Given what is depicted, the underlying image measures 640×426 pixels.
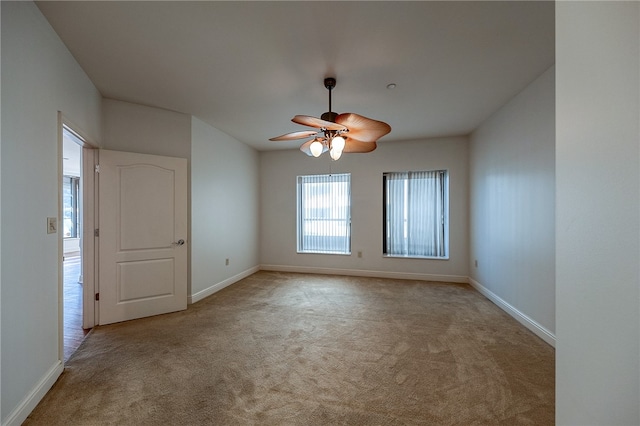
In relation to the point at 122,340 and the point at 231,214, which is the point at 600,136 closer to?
the point at 122,340

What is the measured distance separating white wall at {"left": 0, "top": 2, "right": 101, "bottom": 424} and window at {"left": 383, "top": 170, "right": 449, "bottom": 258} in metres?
4.76

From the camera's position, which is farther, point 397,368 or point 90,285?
point 90,285

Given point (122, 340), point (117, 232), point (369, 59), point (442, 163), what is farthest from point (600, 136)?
point (442, 163)

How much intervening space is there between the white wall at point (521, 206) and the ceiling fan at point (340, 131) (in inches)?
68.6

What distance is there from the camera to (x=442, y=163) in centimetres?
501

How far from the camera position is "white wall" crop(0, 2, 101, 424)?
160cm

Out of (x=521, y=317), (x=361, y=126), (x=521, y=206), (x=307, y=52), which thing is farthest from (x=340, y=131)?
(x=521, y=317)

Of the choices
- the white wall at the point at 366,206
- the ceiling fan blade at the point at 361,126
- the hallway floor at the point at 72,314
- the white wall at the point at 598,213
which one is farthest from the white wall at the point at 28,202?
the white wall at the point at 366,206

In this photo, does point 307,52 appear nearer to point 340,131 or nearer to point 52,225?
point 340,131

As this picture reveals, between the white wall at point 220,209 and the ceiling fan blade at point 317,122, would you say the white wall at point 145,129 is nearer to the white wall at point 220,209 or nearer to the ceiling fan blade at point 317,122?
the white wall at point 220,209

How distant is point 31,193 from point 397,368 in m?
3.01

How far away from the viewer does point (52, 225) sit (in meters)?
Result: 2.07

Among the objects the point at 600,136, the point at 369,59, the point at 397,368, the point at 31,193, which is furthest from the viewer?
the point at 369,59

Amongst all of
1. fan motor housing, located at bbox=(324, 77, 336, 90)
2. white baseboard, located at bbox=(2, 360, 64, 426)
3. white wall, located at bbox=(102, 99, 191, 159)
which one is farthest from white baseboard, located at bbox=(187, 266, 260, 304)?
fan motor housing, located at bbox=(324, 77, 336, 90)
